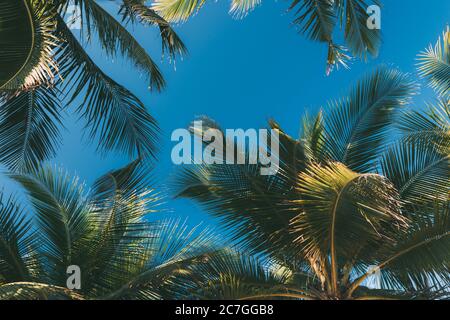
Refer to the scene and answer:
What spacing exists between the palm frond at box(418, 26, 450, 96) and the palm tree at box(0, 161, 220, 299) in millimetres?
5142

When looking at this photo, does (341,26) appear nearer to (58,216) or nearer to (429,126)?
(429,126)

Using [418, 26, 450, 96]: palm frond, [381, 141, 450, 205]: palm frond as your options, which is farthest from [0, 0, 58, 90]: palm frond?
[418, 26, 450, 96]: palm frond

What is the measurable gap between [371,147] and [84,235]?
493 centimetres

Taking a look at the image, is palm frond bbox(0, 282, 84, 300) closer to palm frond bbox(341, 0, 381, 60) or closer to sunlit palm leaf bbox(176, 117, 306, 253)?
sunlit palm leaf bbox(176, 117, 306, 253)

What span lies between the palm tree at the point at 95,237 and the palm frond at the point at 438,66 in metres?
5.14

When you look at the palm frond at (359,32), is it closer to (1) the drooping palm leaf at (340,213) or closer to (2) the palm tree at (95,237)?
(1) the drooping palm leaf at (340,213)

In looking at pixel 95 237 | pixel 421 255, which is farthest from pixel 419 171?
pixel 95 237

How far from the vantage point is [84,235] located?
29.6 feet

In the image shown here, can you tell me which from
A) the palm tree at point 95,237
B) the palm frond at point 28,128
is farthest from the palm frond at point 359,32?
the palm frond at point 28,128

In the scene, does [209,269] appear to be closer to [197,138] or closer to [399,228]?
[197,138]

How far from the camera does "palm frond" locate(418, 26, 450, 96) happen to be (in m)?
9.90

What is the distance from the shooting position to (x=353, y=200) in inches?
251

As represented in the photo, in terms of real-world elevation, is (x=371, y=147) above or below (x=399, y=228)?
above
